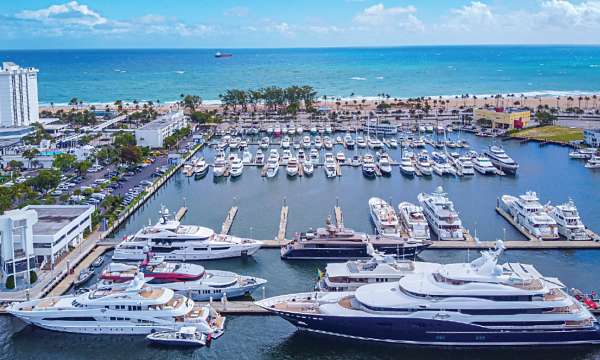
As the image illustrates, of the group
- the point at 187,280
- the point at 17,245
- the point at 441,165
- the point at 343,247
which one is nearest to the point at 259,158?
Answer: the point at 441,165

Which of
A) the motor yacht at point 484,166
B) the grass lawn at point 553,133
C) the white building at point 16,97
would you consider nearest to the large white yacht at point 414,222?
the motor yacht at point 484,166

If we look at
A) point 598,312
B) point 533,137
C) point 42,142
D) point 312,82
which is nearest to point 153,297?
point 598,312

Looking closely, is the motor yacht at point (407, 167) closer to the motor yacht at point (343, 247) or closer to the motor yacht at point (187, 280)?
the motor yacht at point (343, 247)

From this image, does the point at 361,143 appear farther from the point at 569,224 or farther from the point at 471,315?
the point at 471,315

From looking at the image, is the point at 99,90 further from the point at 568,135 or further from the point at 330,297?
the point at 330,297

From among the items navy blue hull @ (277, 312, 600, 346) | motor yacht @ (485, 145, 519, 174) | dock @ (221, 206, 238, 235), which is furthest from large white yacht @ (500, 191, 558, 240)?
dock @ (221, 206, 238, 235)

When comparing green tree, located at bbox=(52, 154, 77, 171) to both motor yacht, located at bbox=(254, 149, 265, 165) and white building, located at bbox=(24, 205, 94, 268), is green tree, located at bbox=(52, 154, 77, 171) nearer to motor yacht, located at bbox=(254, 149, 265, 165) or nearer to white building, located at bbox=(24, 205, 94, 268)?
motor yacht, located at bbox=(254, 149, 265, 165)
